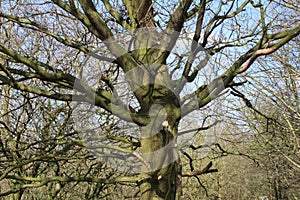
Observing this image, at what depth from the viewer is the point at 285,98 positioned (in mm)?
6906

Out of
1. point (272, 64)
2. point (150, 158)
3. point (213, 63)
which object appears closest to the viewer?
point (150, 158)

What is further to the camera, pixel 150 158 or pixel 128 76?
pixel 128 76

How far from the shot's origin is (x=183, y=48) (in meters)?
2.79

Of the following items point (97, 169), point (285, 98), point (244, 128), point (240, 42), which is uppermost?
point (285, 98)

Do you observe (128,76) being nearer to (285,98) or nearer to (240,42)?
(240,42)

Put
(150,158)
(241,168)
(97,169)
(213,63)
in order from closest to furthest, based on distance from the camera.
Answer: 1. (150,158)
2. (213,63)
3. (97,169)
4. (241,168)

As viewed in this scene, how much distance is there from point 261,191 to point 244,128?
8.61 meters

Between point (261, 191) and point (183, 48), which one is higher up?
point (261, 191)

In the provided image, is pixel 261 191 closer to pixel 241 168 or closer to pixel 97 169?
pixel 241 168

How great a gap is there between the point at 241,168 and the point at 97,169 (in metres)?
11.2

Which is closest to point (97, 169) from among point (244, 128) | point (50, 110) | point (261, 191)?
point (50, 110)

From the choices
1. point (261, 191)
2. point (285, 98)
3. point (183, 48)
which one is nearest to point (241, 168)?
point (261, 191)

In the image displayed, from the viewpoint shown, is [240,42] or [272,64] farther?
[272,64]

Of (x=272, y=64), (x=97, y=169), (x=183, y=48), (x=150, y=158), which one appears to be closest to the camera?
(x=150, y=158)
